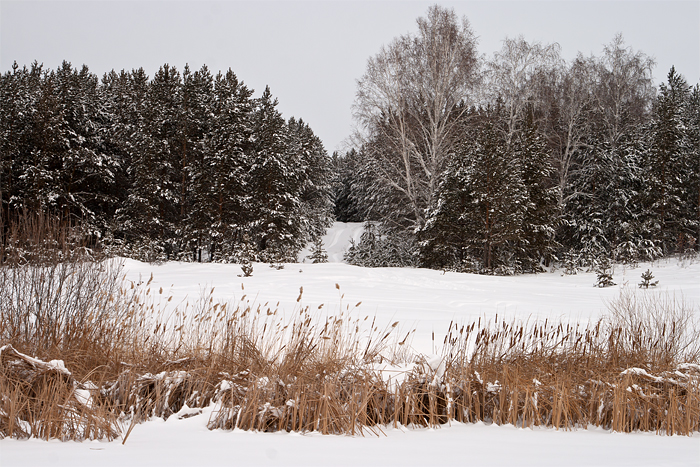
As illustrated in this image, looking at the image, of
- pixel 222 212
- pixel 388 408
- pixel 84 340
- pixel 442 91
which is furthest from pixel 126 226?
pixel 388 408

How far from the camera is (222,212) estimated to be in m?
20.5

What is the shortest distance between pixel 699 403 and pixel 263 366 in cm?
392

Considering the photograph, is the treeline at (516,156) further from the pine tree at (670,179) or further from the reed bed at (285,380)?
the reed bed at (285,380)

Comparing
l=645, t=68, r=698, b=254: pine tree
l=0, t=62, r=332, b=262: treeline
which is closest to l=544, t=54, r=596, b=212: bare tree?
l=645, t=68, r=698, b=254: pine tree

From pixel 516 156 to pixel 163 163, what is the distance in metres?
15.5

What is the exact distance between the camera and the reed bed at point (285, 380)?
3.54m

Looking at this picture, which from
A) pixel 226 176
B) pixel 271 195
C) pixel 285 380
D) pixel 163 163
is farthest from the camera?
pixel 271 195

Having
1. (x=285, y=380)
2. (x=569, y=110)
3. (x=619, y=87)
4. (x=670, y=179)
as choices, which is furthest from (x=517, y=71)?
(x=285, y=380)

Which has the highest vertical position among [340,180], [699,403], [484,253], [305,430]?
[340,180]

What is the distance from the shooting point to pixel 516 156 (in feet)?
61.0

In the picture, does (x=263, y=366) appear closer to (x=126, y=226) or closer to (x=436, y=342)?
(x=436, y=342)

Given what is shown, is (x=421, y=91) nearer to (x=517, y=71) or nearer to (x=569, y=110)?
(x=517, y=71)

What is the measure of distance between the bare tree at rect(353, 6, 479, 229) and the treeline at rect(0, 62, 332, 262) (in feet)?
17.7

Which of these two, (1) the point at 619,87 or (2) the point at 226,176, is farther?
(1) the point at 619,87
